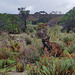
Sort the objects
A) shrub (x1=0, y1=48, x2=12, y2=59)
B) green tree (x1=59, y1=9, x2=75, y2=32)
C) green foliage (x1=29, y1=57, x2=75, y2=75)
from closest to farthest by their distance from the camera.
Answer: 1. green foliage (x1=29, y1=57, x2=75, y2=75)
2. shrub (x1=0, y1=48, x2=12, y2=59)
3. green tree (x1=59, y1=9, x2=75, y2=32)

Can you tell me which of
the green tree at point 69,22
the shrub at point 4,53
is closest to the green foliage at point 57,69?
the shrub at point 4,53

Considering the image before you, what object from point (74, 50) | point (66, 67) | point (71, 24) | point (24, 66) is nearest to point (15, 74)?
point (24, 66)

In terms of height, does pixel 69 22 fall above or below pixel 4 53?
above

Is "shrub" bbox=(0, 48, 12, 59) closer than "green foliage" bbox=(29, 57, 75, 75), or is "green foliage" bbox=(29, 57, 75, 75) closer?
"green foliage" bbox=(29, 57, 75, 75)

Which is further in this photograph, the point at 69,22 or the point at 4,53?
the point at 69,22

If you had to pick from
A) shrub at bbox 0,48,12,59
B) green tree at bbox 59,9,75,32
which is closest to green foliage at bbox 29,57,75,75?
shrub at bbox 0,48,12,59

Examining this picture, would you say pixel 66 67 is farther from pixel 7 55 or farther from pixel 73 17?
pixel 73 17

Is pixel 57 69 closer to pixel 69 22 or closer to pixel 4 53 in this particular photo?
pixel 4 53

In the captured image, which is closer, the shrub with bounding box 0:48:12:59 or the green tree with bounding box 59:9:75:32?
the shrub with bounding box 0:48:12:59

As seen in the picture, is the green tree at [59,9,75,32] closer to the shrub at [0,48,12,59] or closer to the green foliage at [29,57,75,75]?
the shrub at [0,48,12,59]

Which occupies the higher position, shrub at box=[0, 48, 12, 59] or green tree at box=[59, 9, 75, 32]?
green tree at box=[59, 9, 75, 32]

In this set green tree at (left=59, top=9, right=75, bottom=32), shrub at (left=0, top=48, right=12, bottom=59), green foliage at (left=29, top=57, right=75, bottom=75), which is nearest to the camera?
green foliage at (left=29, top=57, right=75, bottom=75)

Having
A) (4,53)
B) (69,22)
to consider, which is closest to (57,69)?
(4,53)

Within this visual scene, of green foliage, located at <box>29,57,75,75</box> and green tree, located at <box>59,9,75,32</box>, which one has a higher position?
green tree, located at <box>59,9,75,32</box>
